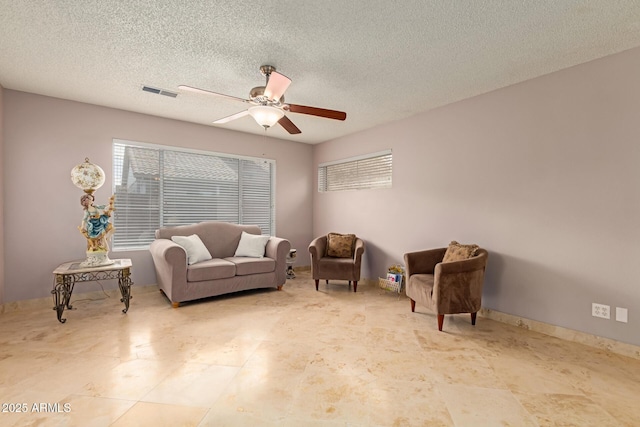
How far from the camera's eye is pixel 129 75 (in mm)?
3057

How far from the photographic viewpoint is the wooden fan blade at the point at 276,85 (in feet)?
7.39

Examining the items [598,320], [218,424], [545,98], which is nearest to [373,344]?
[218,424]

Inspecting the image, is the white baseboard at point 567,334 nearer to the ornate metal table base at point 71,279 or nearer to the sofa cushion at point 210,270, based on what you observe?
the sofa cushion at point 210,270

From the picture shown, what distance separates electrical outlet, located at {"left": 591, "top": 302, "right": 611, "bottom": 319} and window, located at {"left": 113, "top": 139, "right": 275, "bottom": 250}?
4531 millimetres

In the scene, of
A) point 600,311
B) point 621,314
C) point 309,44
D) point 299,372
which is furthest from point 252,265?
point 621,314

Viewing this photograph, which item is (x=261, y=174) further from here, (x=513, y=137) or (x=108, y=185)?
(x=513, y=137)

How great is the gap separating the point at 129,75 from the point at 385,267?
409 centimetres

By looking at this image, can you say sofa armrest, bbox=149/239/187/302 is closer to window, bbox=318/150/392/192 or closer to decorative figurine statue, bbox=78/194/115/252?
decorative figurine statue, bbox=78/194/115/252

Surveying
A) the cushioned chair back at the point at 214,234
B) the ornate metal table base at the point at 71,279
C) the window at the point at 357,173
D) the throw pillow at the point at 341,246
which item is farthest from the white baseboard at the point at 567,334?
the ornate metal table base at the point at 71,279

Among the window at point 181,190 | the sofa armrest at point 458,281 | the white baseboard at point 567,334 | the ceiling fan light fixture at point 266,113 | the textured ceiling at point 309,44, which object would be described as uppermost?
the textured ceiling at point 309,44

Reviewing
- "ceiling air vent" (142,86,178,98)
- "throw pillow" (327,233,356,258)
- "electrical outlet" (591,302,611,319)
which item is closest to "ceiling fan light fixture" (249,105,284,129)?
"ceiling air vent" (142,86,178,98)

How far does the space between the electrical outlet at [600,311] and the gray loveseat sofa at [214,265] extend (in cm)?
351

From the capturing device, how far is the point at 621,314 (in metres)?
2.50

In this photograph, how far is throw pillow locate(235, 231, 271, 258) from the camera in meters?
4.51
